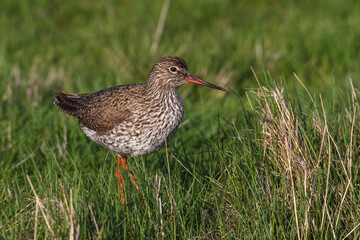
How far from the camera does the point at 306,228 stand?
3.85m

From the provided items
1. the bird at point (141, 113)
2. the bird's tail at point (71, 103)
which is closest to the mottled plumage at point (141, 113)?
the bird at point (141, 113)

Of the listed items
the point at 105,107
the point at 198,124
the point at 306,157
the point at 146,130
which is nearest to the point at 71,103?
the point at 105,107

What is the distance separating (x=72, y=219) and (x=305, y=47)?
627 centimetres

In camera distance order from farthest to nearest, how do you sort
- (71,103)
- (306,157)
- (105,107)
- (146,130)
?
(71,103)
(105,107)
(146,130)
(306,157)

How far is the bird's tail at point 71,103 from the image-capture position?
19.3ft

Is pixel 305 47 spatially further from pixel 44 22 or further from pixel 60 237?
pixel 60 237

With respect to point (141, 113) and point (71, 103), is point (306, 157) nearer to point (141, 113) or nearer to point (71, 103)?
point (141, 113)

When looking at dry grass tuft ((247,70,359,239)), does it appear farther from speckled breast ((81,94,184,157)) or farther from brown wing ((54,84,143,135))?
brown wing ((54,84,143,135))

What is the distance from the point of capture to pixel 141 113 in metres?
5.23

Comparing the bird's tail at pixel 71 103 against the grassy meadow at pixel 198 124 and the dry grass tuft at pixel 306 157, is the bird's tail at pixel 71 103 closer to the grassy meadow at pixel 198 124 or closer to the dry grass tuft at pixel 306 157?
the grassy meadow at pixel 198 124

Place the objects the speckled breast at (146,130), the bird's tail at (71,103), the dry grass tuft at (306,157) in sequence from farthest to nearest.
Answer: the bird's tail at (71,103), the speckled breast at (146,130), the dry grass tuft at (306,157)

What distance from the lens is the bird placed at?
203 inches

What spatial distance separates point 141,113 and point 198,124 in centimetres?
173

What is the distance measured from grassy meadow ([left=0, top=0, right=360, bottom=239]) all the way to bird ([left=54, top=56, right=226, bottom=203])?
25 cm
